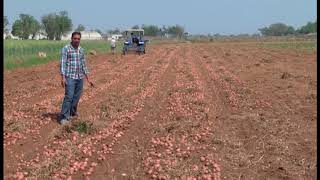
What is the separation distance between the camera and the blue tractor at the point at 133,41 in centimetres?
3947

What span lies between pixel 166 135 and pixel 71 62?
223 centimetres

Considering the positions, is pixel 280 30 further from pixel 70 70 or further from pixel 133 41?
pixel 70 70

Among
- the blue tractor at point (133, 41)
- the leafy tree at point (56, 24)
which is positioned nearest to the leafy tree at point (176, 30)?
the leafy tree at point (56, 24)

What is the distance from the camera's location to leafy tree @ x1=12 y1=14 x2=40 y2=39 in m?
109

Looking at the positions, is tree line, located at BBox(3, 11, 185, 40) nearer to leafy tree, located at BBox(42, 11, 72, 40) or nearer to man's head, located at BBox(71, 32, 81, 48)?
leafy tree, located at BBox(42, 11, 72, 40)

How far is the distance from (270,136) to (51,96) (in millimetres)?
7176

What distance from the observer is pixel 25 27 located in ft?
361

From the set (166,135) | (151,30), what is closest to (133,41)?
(166,135)

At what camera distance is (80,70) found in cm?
990

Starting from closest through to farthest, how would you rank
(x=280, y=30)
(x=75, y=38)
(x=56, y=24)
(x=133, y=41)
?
(x=75, y=38) → (x=133, y=41) → (x=56, y=24) → (x=280, y=30)

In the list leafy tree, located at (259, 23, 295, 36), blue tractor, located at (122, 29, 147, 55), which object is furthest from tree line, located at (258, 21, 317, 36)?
blue tractor, located at (122, 29, 147, 55)

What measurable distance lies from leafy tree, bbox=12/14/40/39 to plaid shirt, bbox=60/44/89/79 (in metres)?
103

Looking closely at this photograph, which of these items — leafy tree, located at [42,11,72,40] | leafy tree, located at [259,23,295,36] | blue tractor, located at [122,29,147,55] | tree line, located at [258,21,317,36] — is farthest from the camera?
leafy tree, located at [259,23,295,36]

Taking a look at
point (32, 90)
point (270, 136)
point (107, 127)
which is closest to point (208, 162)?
point (270, 136)
